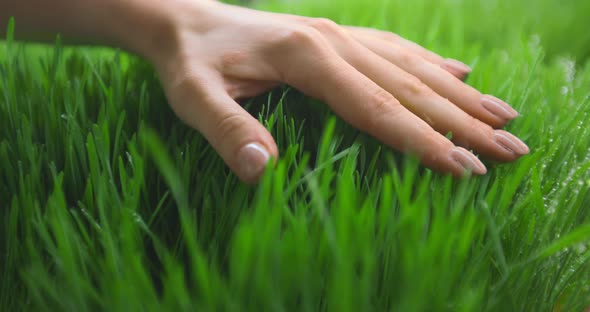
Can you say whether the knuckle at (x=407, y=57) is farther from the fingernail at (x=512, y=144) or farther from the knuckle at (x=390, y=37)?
the fingernail at (x=512, y=144)

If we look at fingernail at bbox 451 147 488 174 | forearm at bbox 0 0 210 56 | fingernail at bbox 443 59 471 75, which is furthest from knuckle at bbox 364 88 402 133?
forearm at bbox 0 0 210 56

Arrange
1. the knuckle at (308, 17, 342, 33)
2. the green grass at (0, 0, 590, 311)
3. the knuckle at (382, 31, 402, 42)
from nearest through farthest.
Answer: the green grass at (0, 0, 590, 311) → the knuckle at (308, 17, 342, 33) → the knuckle at (382, 31, 402, 42)

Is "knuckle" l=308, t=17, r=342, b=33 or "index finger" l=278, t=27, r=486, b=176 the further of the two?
"knuckle" l=308, t=17, r=342, b=33

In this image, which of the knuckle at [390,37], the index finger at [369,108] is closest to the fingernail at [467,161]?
the index finger at [369,108]

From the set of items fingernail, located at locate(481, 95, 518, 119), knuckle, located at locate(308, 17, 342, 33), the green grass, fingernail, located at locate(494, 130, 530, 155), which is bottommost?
the green grass

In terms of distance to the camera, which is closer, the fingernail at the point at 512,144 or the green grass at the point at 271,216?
the green grass at the point at 271,216

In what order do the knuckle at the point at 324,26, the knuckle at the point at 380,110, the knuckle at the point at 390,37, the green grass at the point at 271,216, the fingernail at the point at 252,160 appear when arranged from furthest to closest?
the knuckle at the point at 390,37 < the knuckle at the point at 324,26 < the knuckle at the point at 380,110 < the fingernail at the point at 252,160 < the green grass at the point at 271,216

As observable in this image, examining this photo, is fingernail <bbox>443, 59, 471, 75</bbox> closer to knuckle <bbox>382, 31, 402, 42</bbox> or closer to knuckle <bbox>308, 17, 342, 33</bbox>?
knuckle <bbox>382, 31, 402, 42</bbox>
